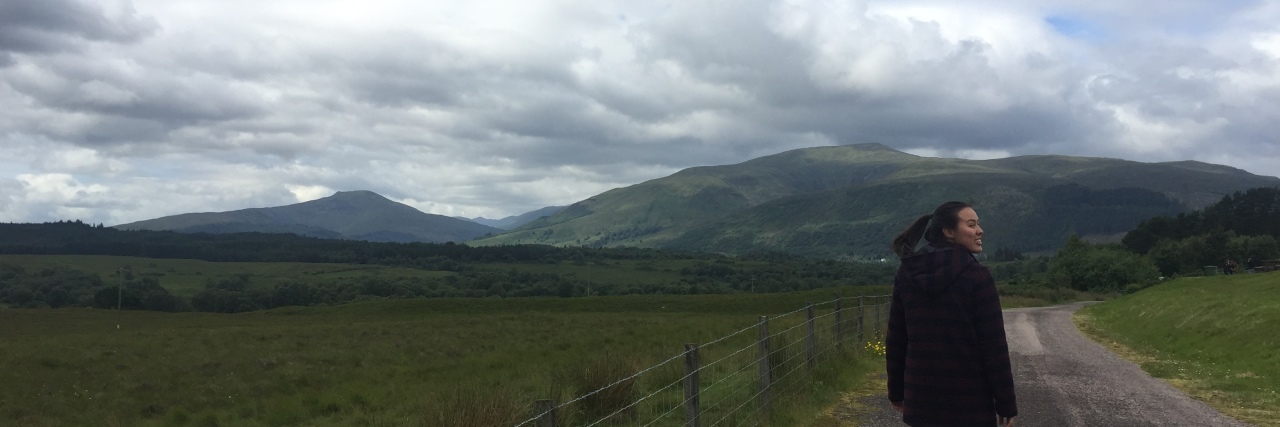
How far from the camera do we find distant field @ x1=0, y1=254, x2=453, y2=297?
162m

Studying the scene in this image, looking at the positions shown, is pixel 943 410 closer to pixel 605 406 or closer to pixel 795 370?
pixel 605 406

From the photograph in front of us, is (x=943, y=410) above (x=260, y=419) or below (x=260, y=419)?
above

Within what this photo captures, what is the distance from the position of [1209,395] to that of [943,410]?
10.1 m

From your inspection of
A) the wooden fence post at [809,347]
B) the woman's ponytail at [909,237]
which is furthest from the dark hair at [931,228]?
the wooden fence post at [809,347]

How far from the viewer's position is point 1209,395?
1306 centimetres

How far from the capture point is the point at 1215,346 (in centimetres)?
1858

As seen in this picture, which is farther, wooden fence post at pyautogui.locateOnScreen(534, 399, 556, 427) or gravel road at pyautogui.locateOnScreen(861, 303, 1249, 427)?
gravel road at pyautogui.locateOnScreen(861, 303, 1249, 427)

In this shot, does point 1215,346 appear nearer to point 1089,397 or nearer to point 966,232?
point 1089,397

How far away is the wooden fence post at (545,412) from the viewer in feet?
18.6

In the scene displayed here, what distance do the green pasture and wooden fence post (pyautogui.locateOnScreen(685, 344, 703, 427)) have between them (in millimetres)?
2261

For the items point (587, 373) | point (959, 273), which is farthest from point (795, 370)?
point (959, 273)

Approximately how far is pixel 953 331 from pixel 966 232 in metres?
0.61

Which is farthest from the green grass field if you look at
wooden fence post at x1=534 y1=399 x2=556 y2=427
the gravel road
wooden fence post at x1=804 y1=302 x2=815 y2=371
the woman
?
wooden fence post at x1=534 y1=399 x2=556 y2=427

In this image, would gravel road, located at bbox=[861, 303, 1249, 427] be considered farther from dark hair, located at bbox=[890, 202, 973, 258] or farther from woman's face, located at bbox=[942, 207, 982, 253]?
woman's face, located at bbox=[942, 207, 982, 253]
